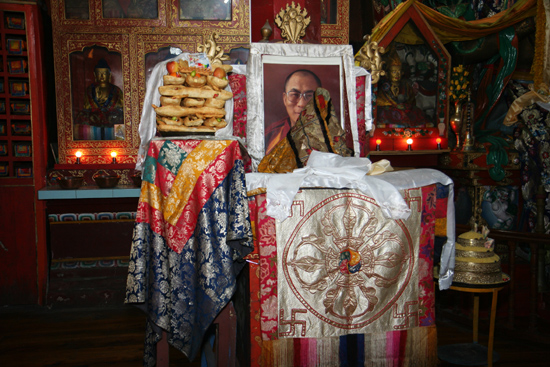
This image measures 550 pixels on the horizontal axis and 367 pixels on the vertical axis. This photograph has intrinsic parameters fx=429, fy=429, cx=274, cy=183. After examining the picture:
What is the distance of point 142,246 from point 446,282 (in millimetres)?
1727

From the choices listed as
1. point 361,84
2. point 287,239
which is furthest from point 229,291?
point 361,84

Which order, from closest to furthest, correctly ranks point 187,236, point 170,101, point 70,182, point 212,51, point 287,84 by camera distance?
point 187,236 < point 170,101 < point 212,51 < point 287,84 < point 70,182

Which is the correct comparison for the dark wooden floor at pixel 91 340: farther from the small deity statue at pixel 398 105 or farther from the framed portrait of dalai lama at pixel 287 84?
the small deity statue at pixel 398 105

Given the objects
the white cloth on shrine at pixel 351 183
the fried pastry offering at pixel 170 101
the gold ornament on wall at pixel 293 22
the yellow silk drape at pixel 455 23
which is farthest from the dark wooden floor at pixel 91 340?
the yellow silk drape at pixel 455 23

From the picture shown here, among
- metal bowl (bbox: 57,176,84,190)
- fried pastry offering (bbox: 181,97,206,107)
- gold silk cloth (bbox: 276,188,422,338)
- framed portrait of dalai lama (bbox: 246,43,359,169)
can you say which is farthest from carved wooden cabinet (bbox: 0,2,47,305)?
gold silk cloth (bbox: 276,188,422,338)

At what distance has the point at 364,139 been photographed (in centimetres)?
329

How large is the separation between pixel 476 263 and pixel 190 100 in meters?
1.89

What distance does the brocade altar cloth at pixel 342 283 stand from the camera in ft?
7.70

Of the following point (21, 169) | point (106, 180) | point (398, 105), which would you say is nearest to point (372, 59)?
point (398, 105)

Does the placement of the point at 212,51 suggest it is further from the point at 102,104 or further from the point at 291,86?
the point at 102,104

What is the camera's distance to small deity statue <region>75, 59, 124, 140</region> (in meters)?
4.86

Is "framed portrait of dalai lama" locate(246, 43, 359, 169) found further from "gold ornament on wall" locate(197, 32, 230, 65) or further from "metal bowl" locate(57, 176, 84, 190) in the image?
"metal bowl" locate(57, 176, 84, 190)

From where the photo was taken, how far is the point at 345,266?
2402 mm

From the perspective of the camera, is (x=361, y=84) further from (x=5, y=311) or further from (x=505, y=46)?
(x=5, y=311)
